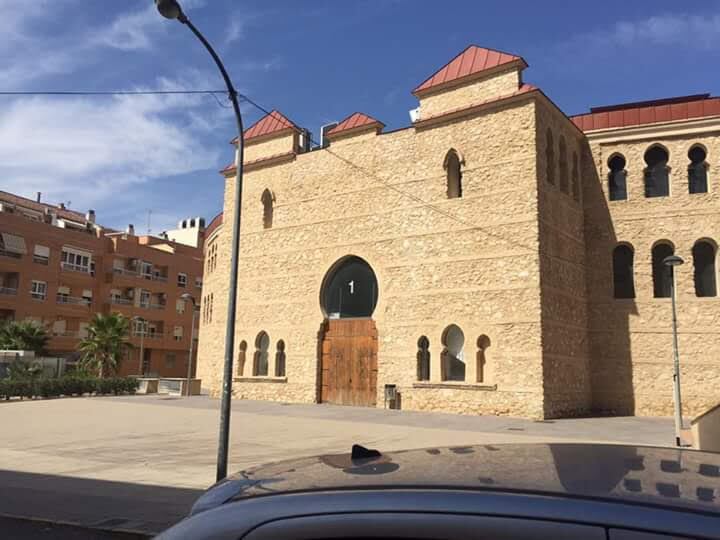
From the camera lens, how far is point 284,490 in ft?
4.98

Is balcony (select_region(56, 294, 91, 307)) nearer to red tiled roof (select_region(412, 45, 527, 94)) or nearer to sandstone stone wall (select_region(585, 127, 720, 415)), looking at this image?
red tiled roof (select_region(412, 45, 527, 94))

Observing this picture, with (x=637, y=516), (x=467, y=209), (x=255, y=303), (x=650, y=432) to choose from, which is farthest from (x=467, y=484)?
(x=255, y=303)

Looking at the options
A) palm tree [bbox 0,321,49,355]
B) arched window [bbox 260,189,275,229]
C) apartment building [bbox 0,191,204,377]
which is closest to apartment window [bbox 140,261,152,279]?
apartment building [bbox 0,191,204,377]

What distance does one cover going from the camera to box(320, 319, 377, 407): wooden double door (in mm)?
22938

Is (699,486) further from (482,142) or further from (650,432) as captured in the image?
(482,142)

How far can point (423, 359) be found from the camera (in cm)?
2167

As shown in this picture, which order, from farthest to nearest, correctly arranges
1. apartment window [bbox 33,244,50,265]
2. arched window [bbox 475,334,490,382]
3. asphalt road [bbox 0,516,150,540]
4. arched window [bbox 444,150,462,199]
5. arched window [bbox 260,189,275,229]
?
apartment window [bbox 33,244,50,265], arched window [bbox 260,189,275,229], arched window [bbox 444,150,462,199], arched window [bbox 475,334,490,382], asphalt road [bbox 0,516,150,540]

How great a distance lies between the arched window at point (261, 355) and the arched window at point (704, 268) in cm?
1706

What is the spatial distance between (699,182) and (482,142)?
808 centimetres

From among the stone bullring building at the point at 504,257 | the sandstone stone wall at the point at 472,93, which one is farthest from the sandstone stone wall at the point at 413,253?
the sandstone stone wall at the point at 472,93

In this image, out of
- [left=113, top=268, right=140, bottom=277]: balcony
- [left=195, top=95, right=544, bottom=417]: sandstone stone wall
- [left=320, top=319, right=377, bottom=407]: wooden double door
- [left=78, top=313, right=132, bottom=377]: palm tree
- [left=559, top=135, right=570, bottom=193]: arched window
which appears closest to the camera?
[left=195, top=95, right=544, bottom=417]: sandstone stone wall

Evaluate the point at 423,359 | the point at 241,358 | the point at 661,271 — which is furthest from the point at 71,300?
the point at 661,271

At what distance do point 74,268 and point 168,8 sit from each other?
4311cm

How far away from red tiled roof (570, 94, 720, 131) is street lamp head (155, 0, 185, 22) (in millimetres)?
19451
